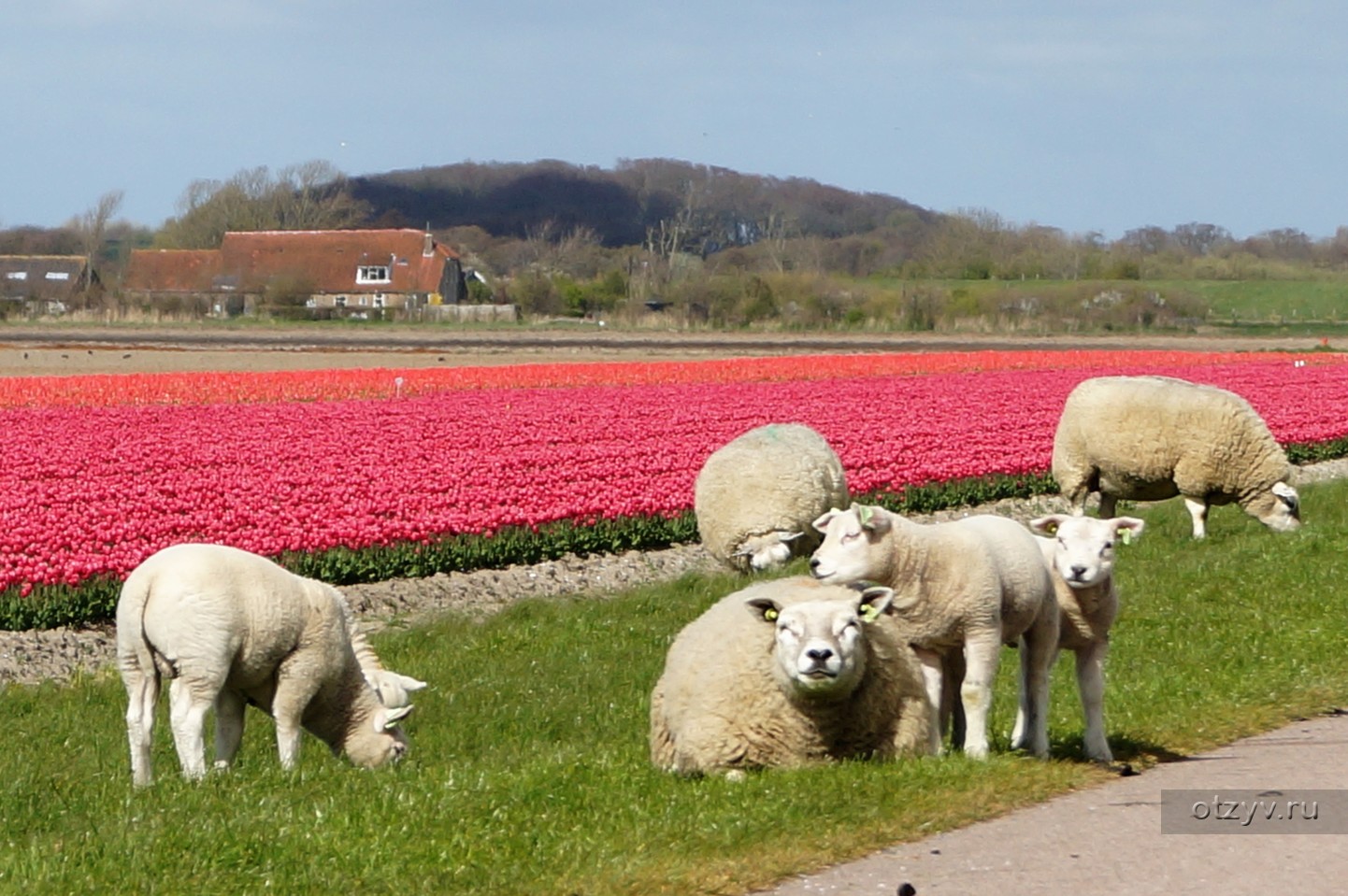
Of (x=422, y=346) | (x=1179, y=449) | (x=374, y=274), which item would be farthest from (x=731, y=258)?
(x=1179, y=449)

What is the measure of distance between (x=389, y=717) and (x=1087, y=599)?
139 inches

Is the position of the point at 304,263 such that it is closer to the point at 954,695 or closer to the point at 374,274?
the point at 374,274

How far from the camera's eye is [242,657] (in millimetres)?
8477

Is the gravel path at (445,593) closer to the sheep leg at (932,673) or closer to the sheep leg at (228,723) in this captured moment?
the sheep leg at (228,723)

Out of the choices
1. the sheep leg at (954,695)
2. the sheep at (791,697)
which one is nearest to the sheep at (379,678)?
the sheep at (791,697)

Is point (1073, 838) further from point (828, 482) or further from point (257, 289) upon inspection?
point (257, 289)

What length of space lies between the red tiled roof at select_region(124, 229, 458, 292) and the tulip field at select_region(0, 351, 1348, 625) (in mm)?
68966

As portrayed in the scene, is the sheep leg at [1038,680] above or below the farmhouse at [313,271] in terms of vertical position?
below

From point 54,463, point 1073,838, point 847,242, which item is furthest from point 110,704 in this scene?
point 847,242

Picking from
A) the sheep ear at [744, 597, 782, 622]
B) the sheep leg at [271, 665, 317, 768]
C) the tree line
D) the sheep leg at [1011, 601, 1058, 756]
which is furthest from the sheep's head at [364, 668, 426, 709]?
the tree line

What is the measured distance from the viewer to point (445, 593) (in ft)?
52.5

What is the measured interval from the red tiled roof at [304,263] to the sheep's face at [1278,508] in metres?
95.3

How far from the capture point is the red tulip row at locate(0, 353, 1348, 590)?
15836mm

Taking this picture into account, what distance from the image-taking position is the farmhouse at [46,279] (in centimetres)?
10819
